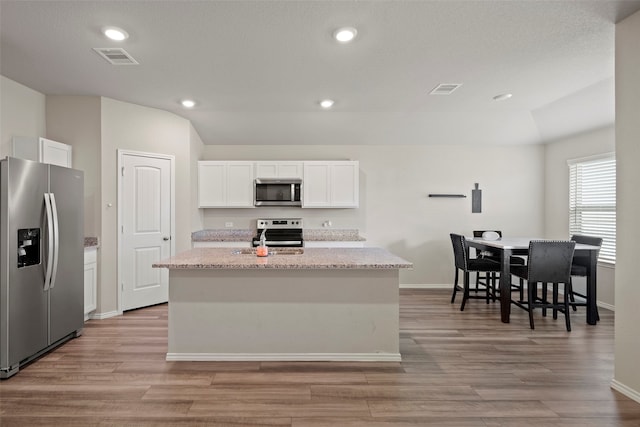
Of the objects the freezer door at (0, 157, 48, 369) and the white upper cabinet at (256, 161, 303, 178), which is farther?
the white upper cabinet at (256, 161, 303, 178)

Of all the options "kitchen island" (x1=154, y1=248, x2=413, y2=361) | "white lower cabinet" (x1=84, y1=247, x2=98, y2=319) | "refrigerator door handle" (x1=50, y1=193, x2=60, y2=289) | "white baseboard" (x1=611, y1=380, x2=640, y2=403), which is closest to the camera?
"white baseboard" (x1=611, y1=380, x2=640, y2=403)

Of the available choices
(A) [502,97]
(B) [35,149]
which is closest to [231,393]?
(B) [35,149]

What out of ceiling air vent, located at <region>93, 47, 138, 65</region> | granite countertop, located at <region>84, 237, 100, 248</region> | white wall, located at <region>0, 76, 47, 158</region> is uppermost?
ceiling air vent, located at <region>93, 47, 138, 65</region>

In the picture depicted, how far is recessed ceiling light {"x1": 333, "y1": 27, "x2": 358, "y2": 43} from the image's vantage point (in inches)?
98.3

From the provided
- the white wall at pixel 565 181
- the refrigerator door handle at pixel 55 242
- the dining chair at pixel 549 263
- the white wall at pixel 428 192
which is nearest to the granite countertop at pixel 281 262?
the refrigerator door handle at pixel 55 242

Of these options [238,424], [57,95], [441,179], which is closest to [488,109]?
[441,179]

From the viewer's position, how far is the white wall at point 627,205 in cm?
225

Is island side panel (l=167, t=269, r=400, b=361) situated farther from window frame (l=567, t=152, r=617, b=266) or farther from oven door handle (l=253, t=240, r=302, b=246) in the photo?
window frame (l=567, t=152, r=617, b=266)

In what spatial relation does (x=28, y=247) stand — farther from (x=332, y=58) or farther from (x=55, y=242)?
(x=332, y=58)

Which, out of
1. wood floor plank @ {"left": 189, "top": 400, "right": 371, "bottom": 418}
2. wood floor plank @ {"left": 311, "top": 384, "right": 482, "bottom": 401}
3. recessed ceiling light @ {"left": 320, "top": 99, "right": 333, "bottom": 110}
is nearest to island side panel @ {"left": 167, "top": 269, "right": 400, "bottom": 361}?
wood floor plank @ {"left": 311, "top": 384, "right": 482, "bottom": 401}

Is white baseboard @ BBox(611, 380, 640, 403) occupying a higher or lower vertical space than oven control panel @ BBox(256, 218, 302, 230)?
lower

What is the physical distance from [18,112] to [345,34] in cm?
357

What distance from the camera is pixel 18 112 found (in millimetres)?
3596

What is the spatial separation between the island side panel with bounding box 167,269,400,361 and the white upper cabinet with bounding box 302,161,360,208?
2.57 metres
